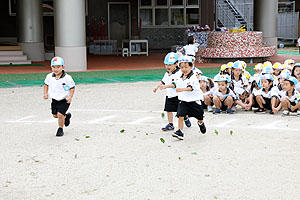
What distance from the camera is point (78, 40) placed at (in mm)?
Answer: 18453

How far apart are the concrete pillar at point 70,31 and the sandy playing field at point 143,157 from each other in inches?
325

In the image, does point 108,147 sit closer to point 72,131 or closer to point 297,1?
point 72,131

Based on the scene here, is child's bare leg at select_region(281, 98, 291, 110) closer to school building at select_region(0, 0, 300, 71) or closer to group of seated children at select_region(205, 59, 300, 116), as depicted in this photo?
group of seated children at select_region(205, 59, 300, 116)

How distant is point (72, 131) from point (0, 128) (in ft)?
3.93

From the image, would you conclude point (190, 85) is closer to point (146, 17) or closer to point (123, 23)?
point (123, 23)

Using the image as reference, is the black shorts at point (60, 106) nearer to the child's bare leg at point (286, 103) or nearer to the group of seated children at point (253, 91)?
the group of seated children at point (253, 91)

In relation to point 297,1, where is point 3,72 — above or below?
below

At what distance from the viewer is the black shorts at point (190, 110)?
7605 mm

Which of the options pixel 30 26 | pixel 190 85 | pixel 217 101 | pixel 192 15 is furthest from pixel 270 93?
pixel 192 15

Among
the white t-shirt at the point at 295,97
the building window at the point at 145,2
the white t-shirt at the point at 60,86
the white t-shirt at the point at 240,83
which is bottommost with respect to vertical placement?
the white t-shirt at the point at 295,97

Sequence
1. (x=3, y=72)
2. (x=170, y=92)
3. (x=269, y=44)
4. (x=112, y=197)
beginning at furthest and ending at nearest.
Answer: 1. (x=269, y=44)
2. (x=3, y=72)
3. (x=170, y=92)
4. (x=112, y=197)

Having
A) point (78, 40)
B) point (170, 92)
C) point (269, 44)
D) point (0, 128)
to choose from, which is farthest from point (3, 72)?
point (269, 44)

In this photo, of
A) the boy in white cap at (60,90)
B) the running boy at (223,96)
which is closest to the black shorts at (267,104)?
the running boy at (223,96)

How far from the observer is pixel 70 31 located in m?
18.3
